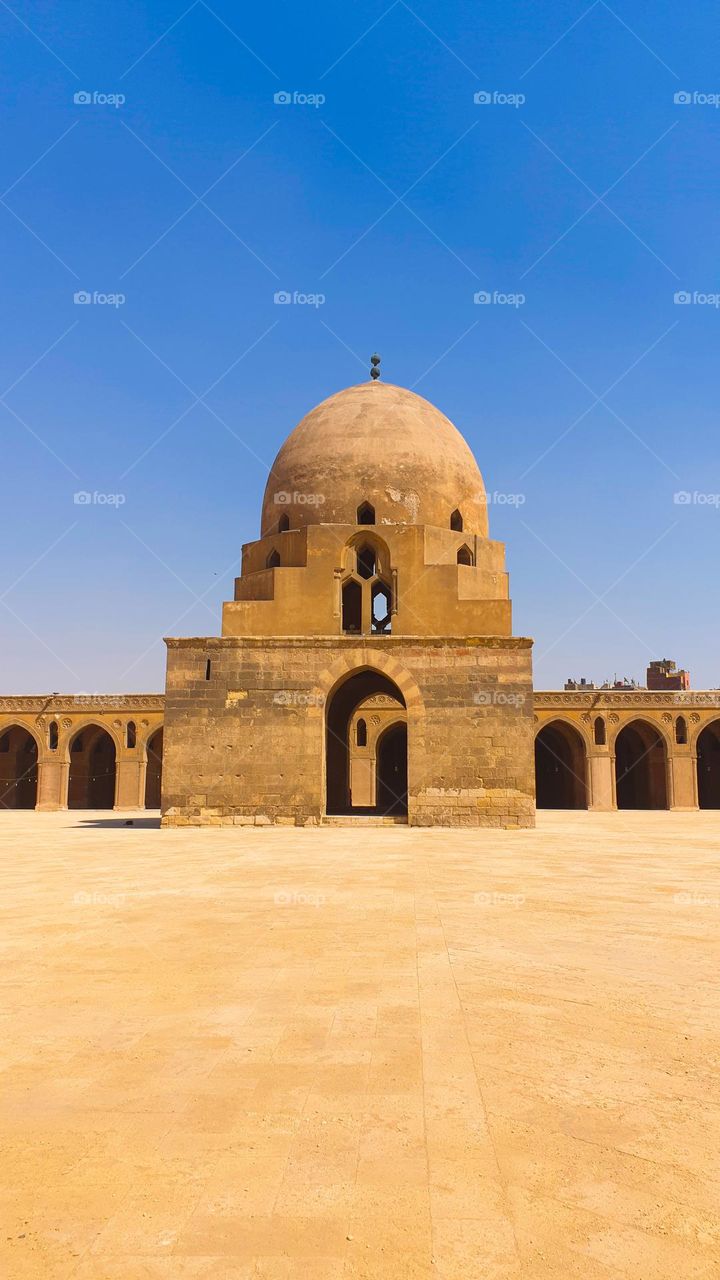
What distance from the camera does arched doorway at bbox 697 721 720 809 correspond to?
34.8 metres

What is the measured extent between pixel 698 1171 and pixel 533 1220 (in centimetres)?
59

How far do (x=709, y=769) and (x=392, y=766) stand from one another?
41.1ft

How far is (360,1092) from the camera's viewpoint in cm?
308

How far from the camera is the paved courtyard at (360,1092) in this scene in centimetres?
214

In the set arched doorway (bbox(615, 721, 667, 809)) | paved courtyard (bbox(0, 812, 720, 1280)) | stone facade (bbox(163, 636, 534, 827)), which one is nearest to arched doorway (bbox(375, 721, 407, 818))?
arched doorway (bbox(615, 721, 667, 809))

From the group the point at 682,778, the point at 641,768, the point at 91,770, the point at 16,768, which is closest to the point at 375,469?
the point at 682,778

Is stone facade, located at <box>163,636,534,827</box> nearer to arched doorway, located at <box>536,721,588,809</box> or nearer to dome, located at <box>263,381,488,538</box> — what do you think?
dome, located at <box>263,381,488,538</box>

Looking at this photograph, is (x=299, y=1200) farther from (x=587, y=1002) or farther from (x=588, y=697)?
(x=588, y=697)

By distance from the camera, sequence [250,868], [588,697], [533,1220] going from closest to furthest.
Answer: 1. [533,1220]
2. [250,868]
3. [588,697]

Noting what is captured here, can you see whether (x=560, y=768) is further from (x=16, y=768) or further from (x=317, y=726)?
(x=16, y=768)

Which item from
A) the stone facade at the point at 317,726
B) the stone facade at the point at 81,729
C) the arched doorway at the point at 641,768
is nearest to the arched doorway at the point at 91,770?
the stone facade at the point at 81,729

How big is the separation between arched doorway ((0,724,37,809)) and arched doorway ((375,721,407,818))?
43.3 feet

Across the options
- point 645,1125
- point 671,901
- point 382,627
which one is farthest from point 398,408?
point 645,1125

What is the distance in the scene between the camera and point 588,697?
3066 centimetres
